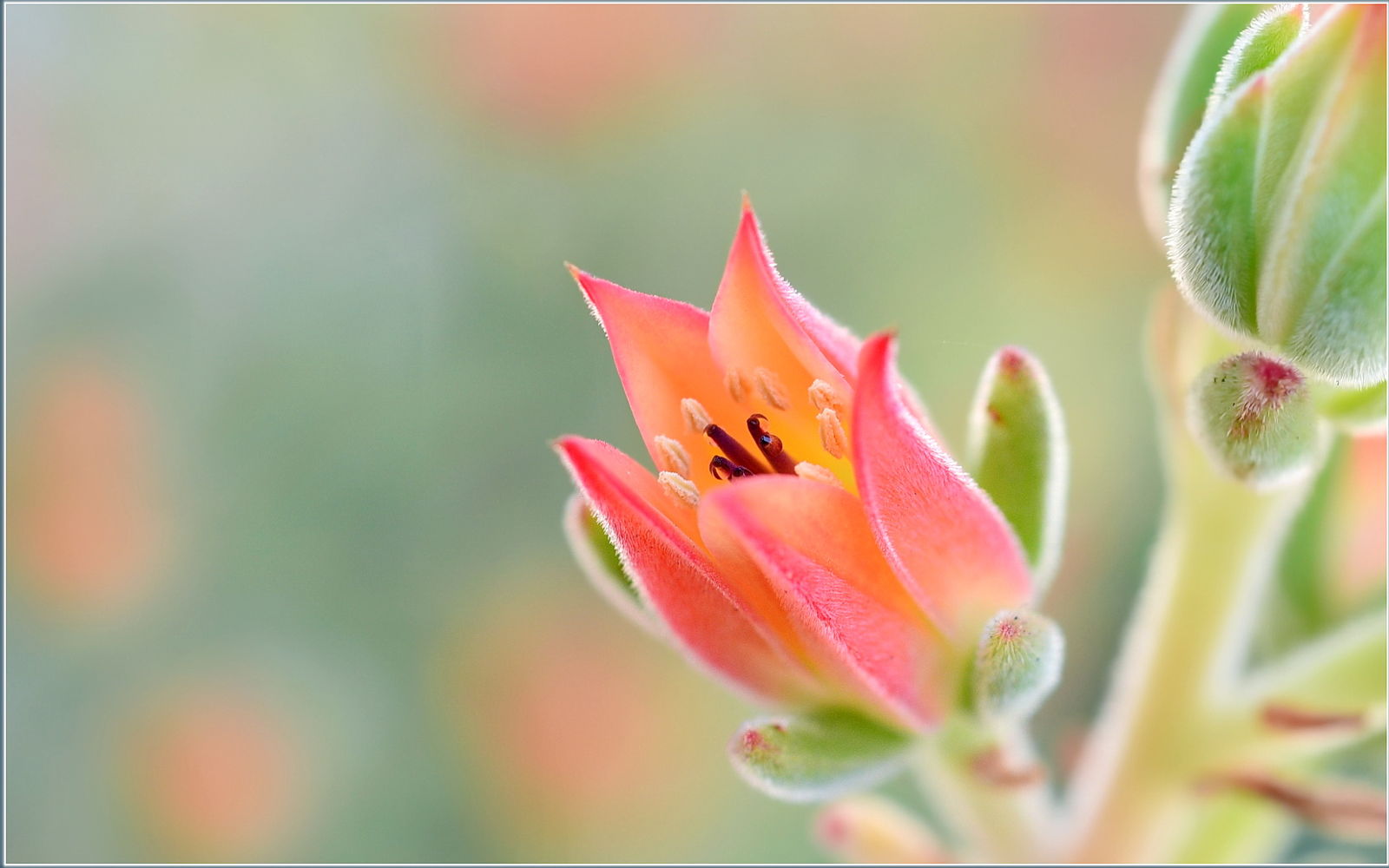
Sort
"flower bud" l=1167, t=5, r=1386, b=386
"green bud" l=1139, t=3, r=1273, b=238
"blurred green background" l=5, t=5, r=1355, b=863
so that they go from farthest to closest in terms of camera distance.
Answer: "blurred green background" l=5, t=5, r=1355, b=863 < "green bud" l=1139, t=3, r=1273, b=238 < "flower bud" l=1167, t=5, r=1386, b=386

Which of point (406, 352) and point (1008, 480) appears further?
point (406, 352)

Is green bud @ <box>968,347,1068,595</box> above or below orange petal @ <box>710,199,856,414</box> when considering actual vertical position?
below

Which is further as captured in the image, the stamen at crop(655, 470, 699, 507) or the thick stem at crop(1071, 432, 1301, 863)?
the thick stem at crop(1071, 432, 1301, 863)

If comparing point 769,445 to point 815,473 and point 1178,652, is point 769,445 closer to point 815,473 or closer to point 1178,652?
point 815,473

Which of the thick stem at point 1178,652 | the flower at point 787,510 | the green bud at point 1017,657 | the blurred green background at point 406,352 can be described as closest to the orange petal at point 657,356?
the flower at point 787,510

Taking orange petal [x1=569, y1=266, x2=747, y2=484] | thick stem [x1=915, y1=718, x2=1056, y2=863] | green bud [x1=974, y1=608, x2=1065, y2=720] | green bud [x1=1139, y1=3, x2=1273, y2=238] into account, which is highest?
green bud [x1=1139, y1=3, x2=1273, y2=238]

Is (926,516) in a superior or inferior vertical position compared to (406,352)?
inferior

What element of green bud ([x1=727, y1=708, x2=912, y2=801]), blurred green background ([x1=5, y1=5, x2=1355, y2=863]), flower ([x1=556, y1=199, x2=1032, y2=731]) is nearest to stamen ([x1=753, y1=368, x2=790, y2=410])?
flower ([x1=556, y1=199, x2=1032, y2=731])

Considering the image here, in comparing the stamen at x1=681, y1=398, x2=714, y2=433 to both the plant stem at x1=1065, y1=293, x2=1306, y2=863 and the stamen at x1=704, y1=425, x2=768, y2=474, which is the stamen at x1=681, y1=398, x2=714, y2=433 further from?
the plant stem at x1=1065, y1=293, x2=1306, y2=863

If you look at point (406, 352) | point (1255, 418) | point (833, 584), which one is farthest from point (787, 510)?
point (406, 352)
